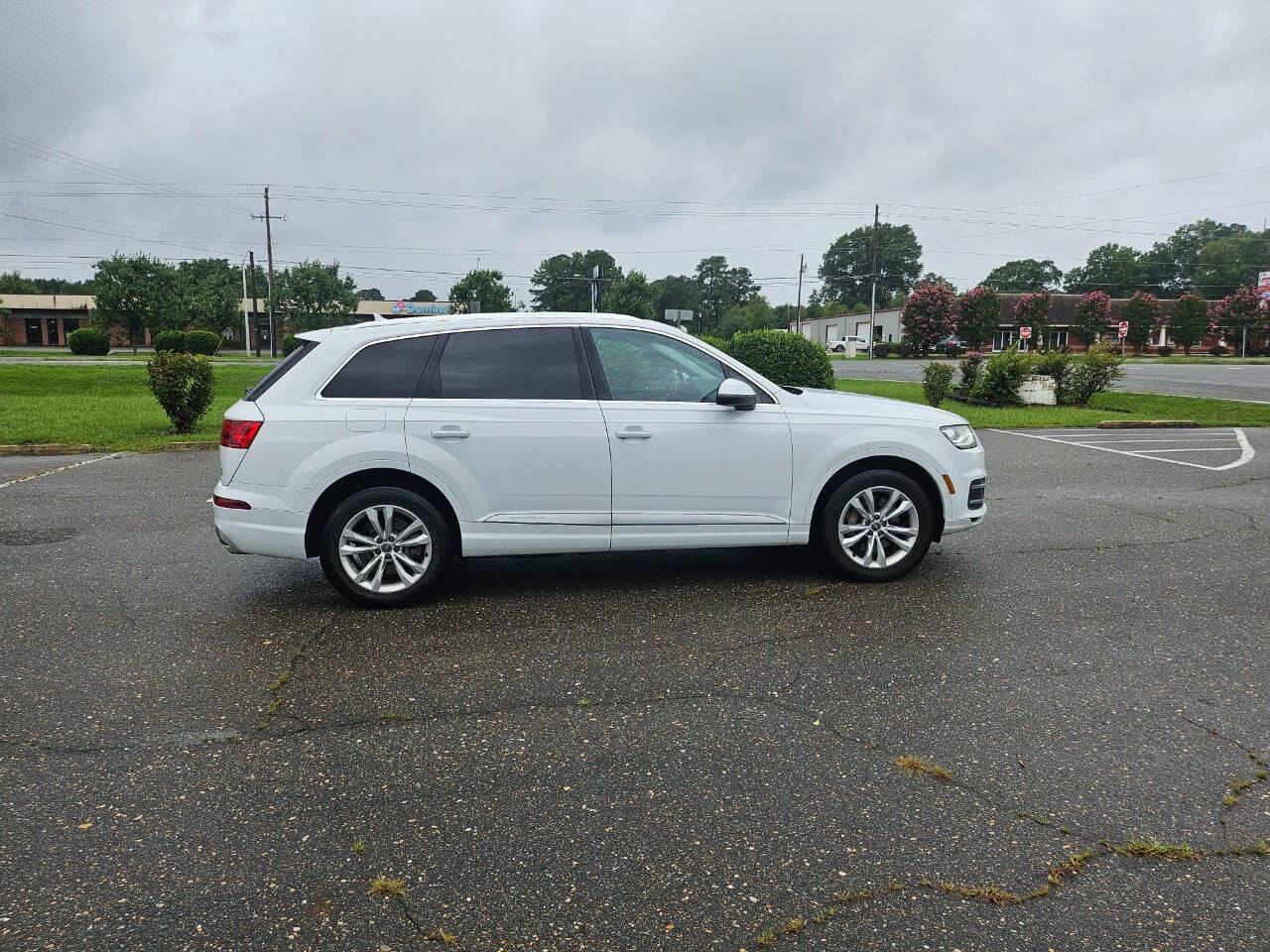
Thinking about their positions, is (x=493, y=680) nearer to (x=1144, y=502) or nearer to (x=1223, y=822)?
(x=1223, y=822)

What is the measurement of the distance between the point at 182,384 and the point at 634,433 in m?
10.6

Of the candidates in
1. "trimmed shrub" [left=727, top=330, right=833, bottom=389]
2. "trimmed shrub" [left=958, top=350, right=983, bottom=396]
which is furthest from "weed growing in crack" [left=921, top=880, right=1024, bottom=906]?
"trimmed shrub" [left=958, top=350, right=983, bottom=396]

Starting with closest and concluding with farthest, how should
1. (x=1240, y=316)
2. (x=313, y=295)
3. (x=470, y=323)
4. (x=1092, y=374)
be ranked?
(x=470, y=323) < (x=1092, y=374) < (x=313, y=295) < (x=1240, y=316)

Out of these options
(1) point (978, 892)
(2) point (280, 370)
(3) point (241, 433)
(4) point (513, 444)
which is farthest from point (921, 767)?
(2) point (280, 370)

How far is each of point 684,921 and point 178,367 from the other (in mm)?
13258

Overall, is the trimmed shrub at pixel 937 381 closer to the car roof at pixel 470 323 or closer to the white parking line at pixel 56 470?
the car roof at pixel 470 323

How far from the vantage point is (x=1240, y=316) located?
221 feet

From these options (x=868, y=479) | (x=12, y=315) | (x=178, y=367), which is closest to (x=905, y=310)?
(x=178, y=367)

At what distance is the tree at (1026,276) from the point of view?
128125mm

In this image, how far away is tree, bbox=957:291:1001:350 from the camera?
67.8 metres

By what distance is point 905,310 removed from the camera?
67.7m

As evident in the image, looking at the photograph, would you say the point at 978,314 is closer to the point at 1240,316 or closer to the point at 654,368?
the point at 1240,316

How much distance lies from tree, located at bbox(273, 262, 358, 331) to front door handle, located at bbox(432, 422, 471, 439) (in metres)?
58.6

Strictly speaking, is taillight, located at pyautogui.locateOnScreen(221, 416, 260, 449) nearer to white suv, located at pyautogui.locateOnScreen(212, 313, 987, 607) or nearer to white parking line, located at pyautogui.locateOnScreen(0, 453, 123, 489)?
white suv, located at pyautogui.locateOnScreen(212, 313, 987, 607)
